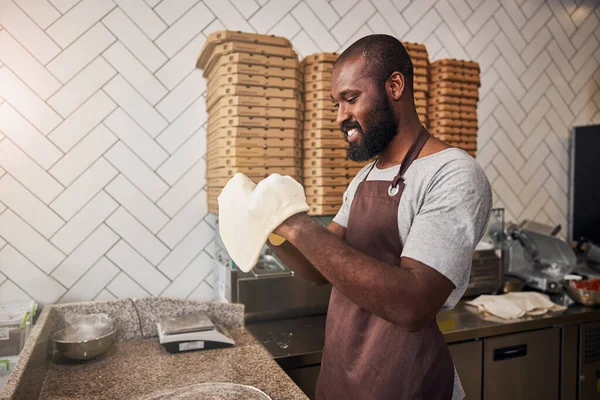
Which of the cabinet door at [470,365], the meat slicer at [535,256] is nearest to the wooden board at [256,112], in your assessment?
the cabinet door at [470,365]

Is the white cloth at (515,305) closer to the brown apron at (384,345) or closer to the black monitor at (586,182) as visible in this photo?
the brown apron at (384,345)

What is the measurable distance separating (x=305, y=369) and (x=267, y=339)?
0.24 metres

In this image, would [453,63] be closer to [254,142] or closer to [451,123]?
[451,123]

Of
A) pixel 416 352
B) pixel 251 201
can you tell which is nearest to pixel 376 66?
pixel 251 201

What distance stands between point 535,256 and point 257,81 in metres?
2.15


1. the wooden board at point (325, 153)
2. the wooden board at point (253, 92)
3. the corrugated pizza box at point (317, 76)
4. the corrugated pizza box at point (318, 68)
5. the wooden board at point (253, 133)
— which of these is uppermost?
the corrugated pizza box at point (318, 68)

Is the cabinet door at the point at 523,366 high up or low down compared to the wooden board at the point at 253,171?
down

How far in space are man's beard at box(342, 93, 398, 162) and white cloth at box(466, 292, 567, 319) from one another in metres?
1.49

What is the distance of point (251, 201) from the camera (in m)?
0.98

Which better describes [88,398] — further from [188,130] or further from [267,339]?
[188,130]

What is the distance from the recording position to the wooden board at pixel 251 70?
2.09m

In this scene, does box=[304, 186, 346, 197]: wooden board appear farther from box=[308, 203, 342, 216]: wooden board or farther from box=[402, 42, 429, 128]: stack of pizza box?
box=[402, 42, 429, 128]: stack of pizza box

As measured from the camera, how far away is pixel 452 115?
2.64m

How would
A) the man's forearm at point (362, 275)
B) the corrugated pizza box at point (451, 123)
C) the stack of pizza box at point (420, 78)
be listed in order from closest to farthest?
the man's forearm at point (362, 275) < the stack of pizza box at point (420, 78) < the corrugated pizza box at point (451, 123)
